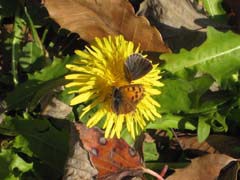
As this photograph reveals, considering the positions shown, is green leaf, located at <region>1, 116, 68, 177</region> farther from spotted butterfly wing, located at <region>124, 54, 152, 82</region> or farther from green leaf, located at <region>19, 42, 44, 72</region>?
spotted butterfly wing, located at <region>124, 54, 152, 82</region>

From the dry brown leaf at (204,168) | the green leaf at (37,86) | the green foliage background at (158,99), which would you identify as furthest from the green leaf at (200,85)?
the green leaf at (37,86)

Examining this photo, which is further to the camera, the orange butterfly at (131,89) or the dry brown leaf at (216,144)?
the dry brown leaf at (216,144)

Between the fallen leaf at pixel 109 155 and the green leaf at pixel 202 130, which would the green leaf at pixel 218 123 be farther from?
the fallen leaf at pixel 109 155

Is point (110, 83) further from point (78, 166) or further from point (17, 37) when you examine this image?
point (17, 37)

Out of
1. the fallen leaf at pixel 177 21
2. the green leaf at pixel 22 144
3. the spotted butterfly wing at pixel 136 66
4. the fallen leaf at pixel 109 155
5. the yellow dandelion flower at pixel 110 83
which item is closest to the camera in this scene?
the spotted butterfly wing at pixel 136 66

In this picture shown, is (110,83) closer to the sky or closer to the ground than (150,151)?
closer to the sky

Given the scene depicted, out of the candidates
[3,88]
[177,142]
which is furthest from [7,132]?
[177,142]

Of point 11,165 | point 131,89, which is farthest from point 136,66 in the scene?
point 11,165

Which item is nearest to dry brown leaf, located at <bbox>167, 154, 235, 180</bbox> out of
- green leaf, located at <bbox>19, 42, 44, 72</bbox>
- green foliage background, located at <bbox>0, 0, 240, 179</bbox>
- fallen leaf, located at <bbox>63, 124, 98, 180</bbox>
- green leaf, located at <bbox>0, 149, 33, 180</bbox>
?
green foliage background, located at <bbox>0, 0, 240, 179</bbox>
